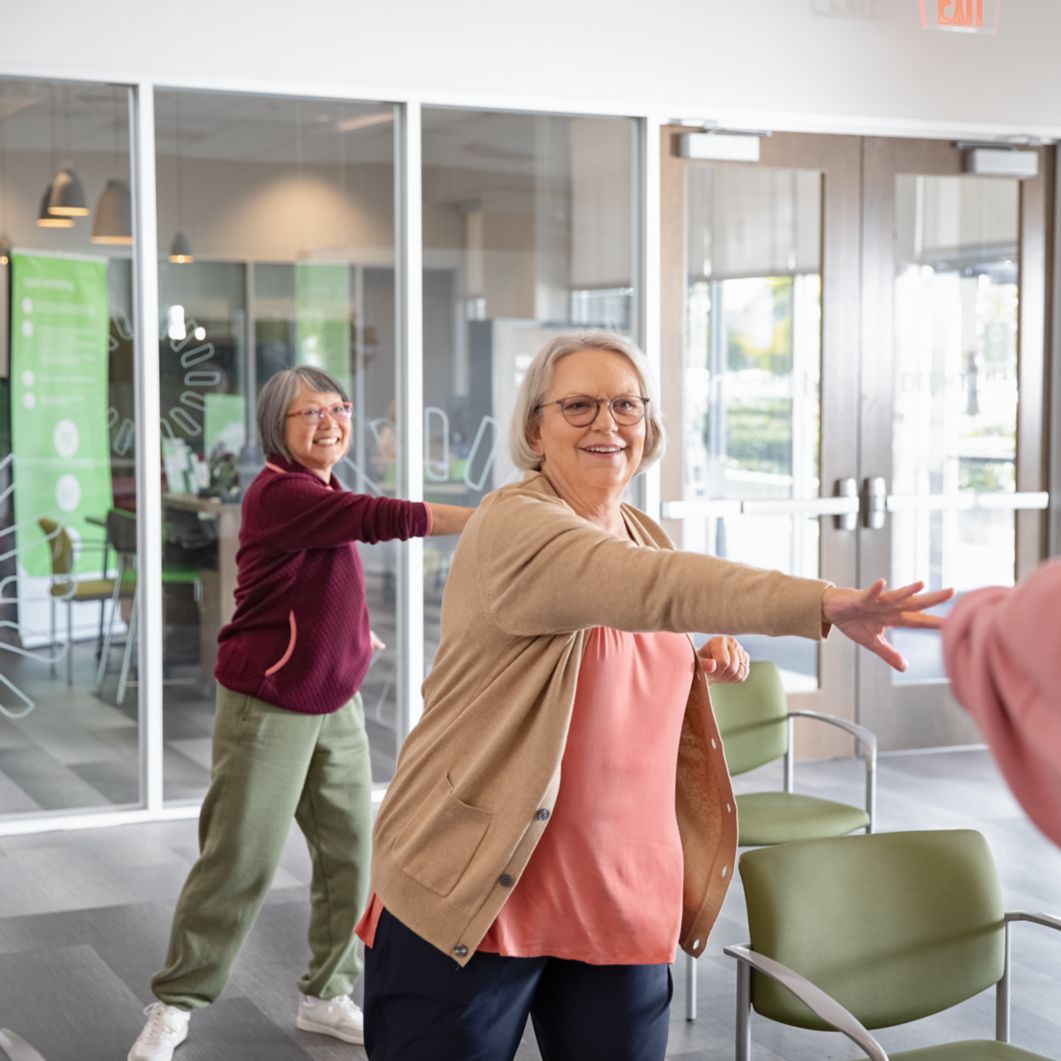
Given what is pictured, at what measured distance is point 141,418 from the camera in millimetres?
5402

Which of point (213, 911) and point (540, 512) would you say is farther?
point (213, 911)

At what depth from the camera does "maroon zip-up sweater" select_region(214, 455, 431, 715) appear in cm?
327

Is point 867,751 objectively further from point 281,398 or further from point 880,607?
point 880,607

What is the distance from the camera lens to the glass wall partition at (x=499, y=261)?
5777mm

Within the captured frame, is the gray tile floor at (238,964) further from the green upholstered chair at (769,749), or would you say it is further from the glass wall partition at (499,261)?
the glass wall partition at (499,261)

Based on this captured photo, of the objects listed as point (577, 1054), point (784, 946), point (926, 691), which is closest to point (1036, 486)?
point (926, 691)

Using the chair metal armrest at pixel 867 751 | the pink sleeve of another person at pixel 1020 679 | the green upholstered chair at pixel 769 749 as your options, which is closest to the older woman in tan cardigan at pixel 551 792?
the pink sleeve of another person at pixel 1020 679

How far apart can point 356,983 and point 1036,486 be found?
4.16m

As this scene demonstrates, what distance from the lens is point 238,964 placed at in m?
4.06

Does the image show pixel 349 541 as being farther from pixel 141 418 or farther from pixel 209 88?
pixel 209 88

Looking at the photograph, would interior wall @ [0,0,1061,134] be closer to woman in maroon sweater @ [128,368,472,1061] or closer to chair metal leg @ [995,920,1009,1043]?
woman in maroon sweater @ [128,368,472,1061]

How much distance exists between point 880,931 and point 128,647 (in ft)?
12.0

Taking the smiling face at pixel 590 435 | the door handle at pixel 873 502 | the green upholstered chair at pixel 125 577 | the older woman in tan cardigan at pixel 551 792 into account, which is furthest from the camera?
the door handle at pixel 873 502

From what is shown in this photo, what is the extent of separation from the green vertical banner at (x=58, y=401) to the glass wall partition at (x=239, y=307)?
0.24 metres
